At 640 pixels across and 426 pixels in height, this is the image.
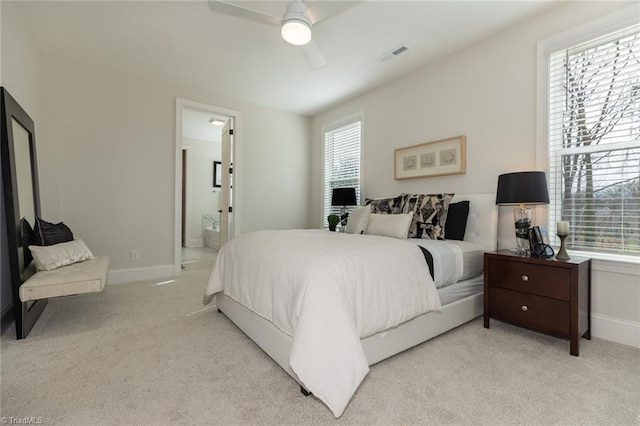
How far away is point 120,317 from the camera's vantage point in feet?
8.18

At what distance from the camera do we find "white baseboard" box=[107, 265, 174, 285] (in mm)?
3588

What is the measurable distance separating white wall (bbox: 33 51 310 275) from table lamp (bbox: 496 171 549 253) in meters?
3.53

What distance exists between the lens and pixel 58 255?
7.88ft

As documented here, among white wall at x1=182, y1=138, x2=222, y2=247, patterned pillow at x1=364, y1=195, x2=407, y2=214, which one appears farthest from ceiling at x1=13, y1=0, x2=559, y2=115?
white wall at x1=182, y1=138, x2=222, y2=247

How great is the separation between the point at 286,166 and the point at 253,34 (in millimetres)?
2449

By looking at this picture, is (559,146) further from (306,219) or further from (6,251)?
(6,251)

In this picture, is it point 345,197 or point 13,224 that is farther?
point 345,197

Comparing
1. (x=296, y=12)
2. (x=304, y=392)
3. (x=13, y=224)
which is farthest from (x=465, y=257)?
(x=13, y=224)

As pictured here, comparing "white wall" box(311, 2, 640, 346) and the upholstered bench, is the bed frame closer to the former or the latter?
"white wall" box(311, 2, 640, 346)

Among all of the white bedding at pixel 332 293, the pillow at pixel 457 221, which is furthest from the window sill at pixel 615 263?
the white bedding at pixel 332 293

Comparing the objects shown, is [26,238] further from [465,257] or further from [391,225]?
[465,257]

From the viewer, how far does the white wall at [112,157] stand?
327cm

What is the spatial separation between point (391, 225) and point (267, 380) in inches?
67.4

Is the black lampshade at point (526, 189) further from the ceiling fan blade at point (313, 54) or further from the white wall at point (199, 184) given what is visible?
the white wall at point (199, 184)
